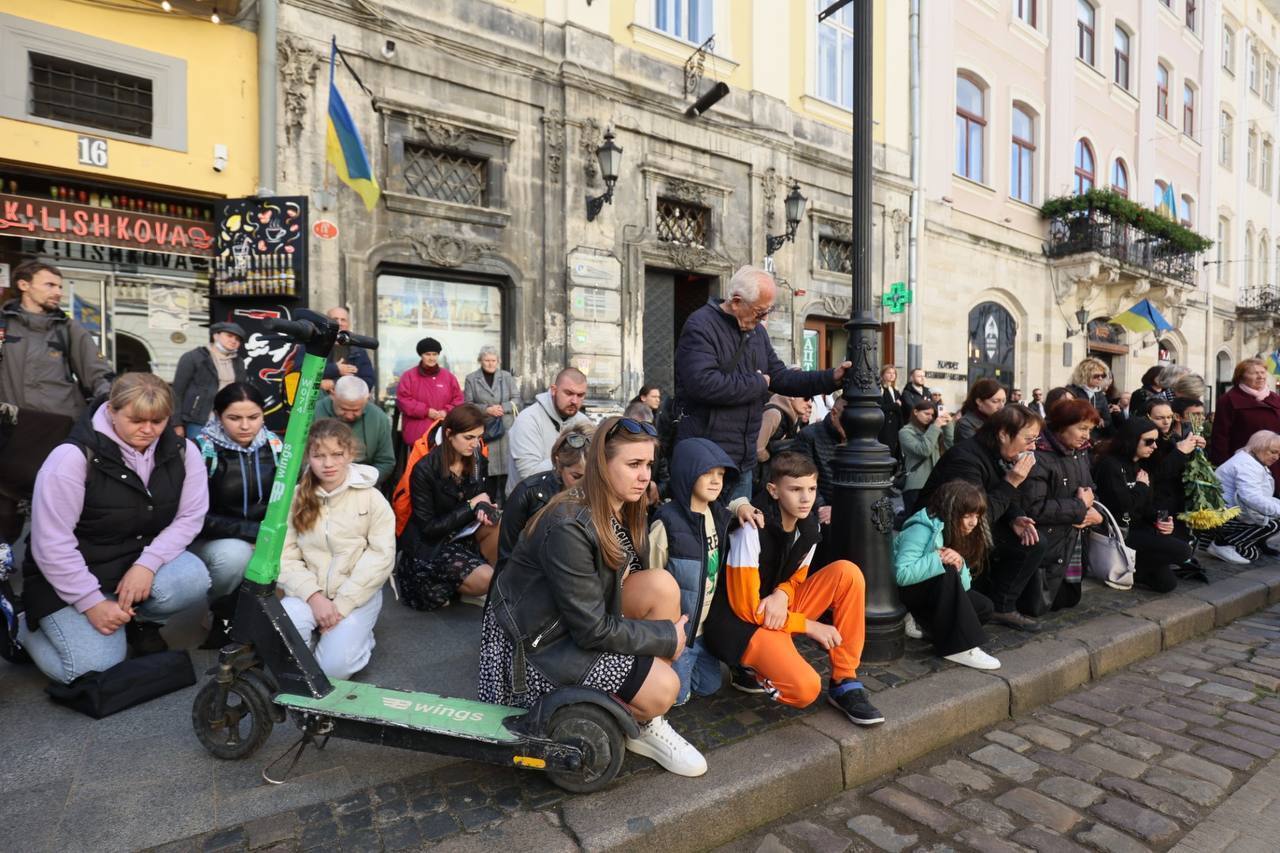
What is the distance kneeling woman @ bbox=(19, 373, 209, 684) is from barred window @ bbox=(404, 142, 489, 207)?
6.21 meters

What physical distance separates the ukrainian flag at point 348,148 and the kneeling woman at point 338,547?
4.71 metres

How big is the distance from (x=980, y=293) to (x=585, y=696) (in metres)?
15.7

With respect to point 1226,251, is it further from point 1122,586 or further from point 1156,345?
point 1122,586

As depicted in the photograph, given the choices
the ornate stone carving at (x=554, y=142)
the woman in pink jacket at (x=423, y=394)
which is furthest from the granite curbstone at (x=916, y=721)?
the ornate stone carving at (x=554, y=142)

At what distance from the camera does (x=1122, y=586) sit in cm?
538

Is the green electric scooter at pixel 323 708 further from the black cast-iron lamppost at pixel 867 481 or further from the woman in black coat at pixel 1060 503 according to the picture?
the woman in black coat at pixel 1060 503

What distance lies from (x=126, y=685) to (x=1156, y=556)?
661 centimetres

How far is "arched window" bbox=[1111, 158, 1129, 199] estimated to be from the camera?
19.3 m

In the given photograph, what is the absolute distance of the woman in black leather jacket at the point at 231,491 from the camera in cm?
371

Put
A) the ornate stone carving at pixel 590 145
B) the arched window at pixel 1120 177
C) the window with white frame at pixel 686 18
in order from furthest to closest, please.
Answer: the arched window at pixel 1120 177 → the window with white frame at pixel 686 18 → the ornate stone carving at pixel 590 145

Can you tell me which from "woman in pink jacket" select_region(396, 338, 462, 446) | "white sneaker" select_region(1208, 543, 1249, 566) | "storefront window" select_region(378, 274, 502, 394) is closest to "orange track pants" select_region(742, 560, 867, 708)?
"woman in pink jacket" select_region(396, 338, 462, 446)

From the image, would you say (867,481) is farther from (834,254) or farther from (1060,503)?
(834,254)

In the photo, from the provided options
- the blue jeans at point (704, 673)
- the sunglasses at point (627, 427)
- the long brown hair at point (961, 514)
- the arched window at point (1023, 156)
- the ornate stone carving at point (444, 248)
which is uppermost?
the arched window at point (1023, 156)

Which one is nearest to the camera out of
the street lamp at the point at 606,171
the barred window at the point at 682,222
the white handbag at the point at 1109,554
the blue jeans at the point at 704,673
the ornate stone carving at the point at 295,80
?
the blue jeans at the point at 704,673
